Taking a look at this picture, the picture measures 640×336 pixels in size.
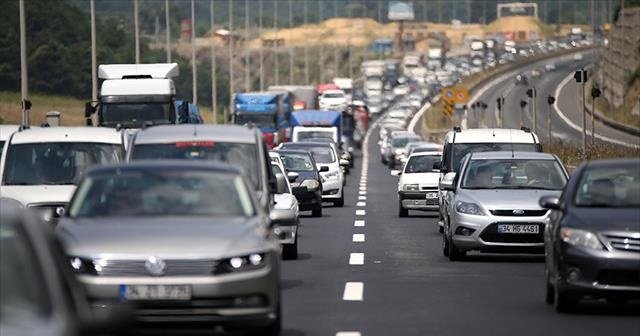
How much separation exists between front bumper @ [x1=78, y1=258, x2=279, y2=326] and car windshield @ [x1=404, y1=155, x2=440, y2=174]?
25.9 metres

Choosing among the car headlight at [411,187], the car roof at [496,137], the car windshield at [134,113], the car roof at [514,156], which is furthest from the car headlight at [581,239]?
the car windshield at [134,113]

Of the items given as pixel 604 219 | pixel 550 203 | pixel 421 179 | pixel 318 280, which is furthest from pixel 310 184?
pixel 604 219

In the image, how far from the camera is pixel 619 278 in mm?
16328

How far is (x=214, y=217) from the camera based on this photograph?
14.2 m

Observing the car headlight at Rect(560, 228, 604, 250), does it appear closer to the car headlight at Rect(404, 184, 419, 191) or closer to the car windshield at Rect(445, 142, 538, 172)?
the car windshield at Rect(445, 142, 538, 172)

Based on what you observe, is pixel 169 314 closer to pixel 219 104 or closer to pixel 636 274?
pixel 636 274

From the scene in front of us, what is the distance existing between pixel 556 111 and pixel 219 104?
35112 mm

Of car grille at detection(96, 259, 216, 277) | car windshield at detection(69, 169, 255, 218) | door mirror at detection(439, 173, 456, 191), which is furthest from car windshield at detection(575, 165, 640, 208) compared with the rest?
door mirror at detection(439, 173, 456, 191)

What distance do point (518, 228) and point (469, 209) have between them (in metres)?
0.70

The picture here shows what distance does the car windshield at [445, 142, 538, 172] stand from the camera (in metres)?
31.4

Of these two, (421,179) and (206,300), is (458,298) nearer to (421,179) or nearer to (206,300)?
(206,300)

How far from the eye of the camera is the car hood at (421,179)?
37.3 metres

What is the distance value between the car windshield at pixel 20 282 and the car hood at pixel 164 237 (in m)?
5.01

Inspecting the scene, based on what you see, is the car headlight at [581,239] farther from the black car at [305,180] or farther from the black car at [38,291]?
the black car at [305,180]
